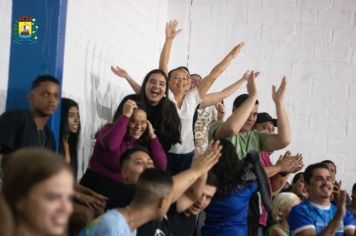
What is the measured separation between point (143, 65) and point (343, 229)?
106 inches

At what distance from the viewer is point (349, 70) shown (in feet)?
20.7

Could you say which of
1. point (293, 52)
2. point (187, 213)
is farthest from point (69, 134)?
point (293, 52)

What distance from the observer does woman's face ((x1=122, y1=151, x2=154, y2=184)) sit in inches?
129

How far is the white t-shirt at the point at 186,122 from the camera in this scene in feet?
14.4

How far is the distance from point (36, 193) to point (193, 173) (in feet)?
4.45

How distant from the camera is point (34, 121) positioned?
12.0 feet

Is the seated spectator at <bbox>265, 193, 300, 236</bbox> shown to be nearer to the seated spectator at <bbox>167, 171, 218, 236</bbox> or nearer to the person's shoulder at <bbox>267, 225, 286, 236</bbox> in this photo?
the person's shoulder at <bbox>267, 225, 286, 236</bbox>

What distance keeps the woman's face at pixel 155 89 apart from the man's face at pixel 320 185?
1.09 metres

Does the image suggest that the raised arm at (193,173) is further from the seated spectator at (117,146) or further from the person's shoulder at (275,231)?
the person's shoulder at (275,231)

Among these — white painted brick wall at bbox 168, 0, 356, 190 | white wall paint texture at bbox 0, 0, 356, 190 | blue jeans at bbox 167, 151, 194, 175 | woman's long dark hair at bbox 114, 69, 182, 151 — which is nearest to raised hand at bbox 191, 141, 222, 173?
woman's long dark hair at bbox 114, 69, 182, 151

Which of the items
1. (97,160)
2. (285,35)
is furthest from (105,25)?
(285,35)

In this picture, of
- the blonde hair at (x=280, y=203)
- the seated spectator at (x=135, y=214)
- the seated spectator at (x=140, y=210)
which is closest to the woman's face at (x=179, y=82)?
the blonde hair at (x=280, y=203)

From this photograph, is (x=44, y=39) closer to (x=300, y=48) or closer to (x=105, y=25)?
(x=105, y=25)

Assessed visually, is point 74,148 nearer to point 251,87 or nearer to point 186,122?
point 186,122
